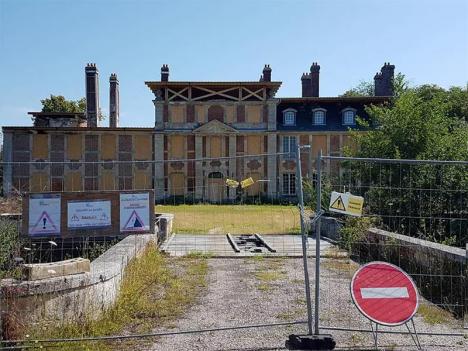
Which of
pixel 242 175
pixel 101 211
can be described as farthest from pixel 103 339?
pixel 242 175

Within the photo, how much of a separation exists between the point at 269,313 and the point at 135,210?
4.87 meters

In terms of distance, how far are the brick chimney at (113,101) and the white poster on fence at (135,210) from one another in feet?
126

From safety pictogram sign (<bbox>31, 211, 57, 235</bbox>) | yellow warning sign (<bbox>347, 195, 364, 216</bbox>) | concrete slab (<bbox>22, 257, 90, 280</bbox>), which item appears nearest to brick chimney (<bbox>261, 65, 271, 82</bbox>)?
safety pictogram sign (<bbox>31, 211, 57, 235</bbox>)

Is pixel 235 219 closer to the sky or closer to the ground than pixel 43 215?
closer to the ground

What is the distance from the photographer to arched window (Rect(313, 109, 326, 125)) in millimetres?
44469

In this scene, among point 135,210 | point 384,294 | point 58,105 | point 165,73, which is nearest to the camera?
point 384,294

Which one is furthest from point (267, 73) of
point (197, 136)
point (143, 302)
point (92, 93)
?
point (143, 302)

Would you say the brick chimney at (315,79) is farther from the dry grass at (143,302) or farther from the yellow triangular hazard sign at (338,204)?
the yellow triangular hazard sign at (338,204)

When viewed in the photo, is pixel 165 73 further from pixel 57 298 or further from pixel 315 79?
pixel 57 298

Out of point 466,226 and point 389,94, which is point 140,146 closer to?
point 389,94

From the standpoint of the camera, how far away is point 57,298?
5.73 meters

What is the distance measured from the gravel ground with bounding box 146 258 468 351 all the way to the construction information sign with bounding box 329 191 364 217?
4.78 feet

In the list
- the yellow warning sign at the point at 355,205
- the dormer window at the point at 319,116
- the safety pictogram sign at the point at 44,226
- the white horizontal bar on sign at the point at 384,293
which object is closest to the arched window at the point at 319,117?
the dormer window at the point at 319,116

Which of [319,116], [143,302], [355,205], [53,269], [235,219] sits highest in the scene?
[319,116]
